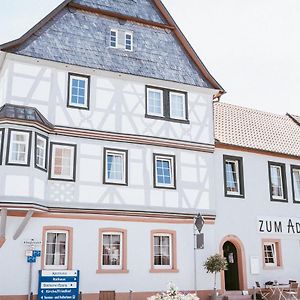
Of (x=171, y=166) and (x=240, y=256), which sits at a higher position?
(x=171, y=166)

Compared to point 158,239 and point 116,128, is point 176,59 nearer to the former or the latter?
point 116,128

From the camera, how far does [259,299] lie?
66.3 feet

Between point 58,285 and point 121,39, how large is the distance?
1012cm

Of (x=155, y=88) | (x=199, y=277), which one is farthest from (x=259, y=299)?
(x=155, y=88)

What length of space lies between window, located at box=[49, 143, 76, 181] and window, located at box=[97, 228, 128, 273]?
2.39m

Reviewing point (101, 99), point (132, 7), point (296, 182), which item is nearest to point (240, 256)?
point (296, 182)

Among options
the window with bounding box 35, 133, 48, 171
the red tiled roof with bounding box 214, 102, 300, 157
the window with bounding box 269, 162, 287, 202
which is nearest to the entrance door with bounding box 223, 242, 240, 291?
the window with bounding box 269, 162, 287, 202

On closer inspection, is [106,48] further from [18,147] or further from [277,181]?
[277,181]

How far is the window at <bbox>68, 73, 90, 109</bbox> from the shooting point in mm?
17969

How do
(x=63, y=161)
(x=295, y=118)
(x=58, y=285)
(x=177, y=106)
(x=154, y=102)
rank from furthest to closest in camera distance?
(x=295, y=118)
(x=177, y=106)
(x=154, y=102)
(x=63, y=161)
(x=58, y=285)

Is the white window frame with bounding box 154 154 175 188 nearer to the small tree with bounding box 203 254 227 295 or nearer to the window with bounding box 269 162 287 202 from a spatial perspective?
the small tree with bounding box 203 254 227 295

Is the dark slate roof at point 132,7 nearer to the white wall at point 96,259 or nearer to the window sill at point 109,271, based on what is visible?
the white wall at point 96,259

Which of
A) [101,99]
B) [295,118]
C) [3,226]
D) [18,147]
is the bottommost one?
[3,226]

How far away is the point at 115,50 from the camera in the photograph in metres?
19.5
